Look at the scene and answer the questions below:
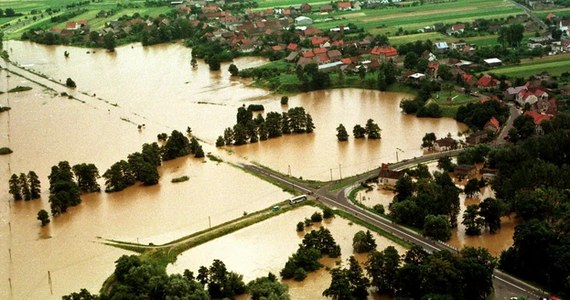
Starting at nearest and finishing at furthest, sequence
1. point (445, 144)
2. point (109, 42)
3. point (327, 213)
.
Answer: point (327, 213) < point (445, 144) < point (109, 42)

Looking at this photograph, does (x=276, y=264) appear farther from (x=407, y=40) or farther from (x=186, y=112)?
(x=407, y=40)

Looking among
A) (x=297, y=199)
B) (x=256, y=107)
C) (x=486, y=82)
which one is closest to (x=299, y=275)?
(x=297, y=199)

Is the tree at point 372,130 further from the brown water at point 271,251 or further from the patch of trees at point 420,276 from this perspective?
the patch of trees at point 420,276

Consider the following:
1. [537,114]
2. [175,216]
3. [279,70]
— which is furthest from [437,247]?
[279,70]

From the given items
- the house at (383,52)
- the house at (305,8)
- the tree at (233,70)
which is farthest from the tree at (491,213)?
the house at (305,8)

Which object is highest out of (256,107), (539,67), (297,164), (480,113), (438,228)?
(539,67)

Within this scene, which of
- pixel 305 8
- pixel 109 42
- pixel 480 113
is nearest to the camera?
pixel 480 113

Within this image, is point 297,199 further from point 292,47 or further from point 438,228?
point 292,47

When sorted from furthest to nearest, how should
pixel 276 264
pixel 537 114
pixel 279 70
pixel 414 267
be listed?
1. pixel 279 70
2. pixel 537 114
3. pixel 276 264
4. pixel 414 267
